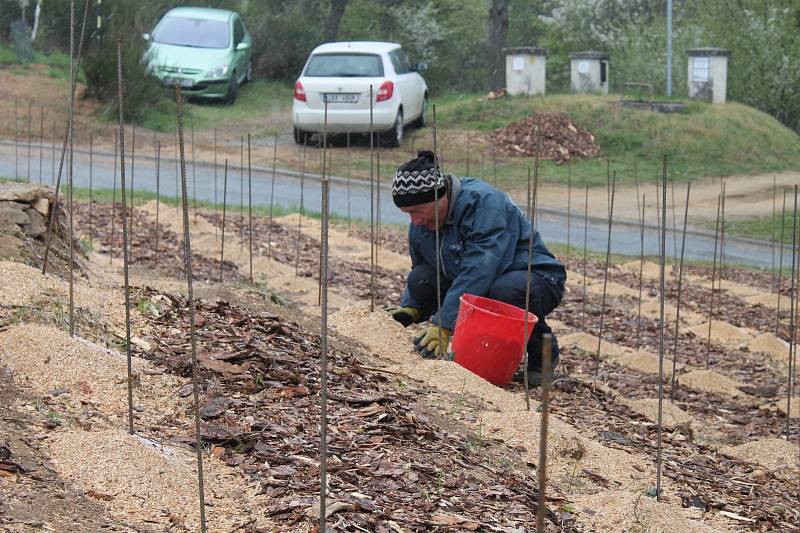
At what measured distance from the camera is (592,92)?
1922 centimetres

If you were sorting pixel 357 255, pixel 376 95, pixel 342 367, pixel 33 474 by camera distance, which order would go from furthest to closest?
pixel 376 95 < pixel 357 255 < pixel 342 367 < pixel 33 474

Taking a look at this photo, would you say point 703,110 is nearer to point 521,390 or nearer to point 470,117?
point 470,117

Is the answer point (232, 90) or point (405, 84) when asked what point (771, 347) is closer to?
point (405, 84)

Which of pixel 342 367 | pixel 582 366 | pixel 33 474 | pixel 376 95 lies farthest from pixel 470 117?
pixel 33 474

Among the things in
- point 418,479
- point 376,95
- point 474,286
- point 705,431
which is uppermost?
point 376,95

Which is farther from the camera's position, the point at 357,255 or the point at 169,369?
the point at 357,255

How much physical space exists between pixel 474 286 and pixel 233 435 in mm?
1680

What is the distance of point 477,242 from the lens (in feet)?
15.5

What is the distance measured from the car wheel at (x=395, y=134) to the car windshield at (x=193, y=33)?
152 inches

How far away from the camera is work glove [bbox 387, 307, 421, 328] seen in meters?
5.21

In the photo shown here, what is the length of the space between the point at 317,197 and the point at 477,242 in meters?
6.88

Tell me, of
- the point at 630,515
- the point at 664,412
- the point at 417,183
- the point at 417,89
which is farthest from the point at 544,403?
the point at 417,89

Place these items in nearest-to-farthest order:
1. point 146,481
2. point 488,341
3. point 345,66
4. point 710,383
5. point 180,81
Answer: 1. point 146,481
2. point 488,341
3. point 710,383
4. point 345,66
5. point 180,81

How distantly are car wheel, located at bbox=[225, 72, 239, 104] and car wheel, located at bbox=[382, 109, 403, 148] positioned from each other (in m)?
3.78
